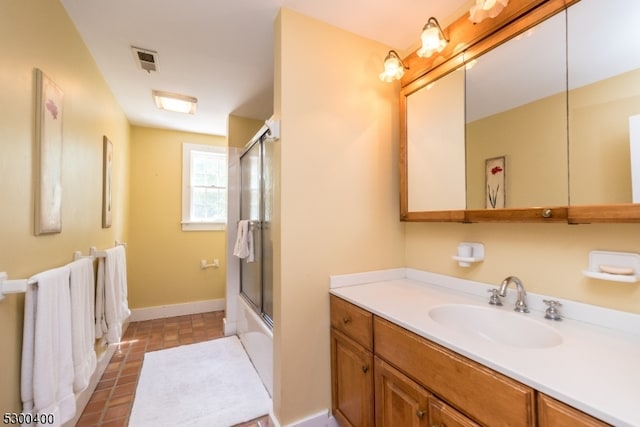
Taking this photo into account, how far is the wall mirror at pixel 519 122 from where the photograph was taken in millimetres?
1114

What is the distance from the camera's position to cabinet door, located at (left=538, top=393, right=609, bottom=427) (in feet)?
1.98

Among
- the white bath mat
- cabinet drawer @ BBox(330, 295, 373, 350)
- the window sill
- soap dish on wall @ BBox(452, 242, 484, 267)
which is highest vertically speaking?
the window sill

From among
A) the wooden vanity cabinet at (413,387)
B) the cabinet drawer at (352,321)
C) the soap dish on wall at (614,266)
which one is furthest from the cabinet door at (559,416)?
the cabinet drawer at (352,321)

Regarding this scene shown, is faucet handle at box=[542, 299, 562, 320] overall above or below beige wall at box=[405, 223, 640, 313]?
below

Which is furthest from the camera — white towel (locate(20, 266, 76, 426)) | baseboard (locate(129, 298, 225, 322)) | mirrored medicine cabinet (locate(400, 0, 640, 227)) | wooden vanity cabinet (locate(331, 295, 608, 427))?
baseboard (locate(129, 298, 225, 322))

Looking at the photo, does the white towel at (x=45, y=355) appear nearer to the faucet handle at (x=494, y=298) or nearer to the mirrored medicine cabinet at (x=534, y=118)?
the mirrored medicine cabinet at (x=534, y=118)

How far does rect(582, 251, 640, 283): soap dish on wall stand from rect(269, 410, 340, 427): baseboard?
1452 millimetres

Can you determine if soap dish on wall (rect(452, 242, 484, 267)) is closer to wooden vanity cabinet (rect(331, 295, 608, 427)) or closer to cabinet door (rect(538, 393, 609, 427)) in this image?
wooden vanity cabinet (rect(331, 295, 608, 427))

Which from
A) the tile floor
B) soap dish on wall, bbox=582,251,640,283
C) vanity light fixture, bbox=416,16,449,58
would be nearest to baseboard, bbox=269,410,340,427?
the tile floor

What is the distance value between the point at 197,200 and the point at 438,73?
3.20 meters

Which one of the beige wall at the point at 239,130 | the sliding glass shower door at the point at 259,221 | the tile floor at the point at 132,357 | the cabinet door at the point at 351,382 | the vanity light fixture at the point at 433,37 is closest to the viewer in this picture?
the cabinet door at the point at 351,382

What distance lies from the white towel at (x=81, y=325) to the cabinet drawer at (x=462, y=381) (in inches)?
58.7

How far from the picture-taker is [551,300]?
1.15m

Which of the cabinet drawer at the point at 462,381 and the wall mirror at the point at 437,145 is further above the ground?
the wall mirror at the point at 437,145
